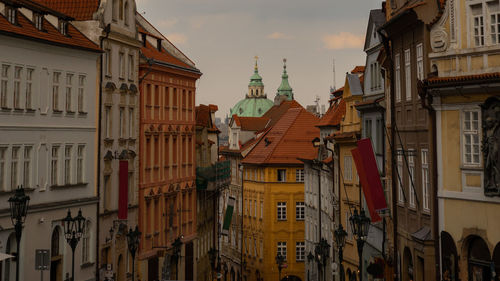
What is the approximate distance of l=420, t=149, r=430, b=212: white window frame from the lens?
104 feet

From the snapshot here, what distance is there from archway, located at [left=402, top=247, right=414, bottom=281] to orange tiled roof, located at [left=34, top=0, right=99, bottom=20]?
21.1m

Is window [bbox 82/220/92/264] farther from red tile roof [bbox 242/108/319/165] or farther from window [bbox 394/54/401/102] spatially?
red tile roof [bbox 242/108/319/165]

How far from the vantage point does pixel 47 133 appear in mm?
39906

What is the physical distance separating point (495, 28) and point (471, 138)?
3.69m

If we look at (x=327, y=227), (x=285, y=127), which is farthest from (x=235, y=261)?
(x=327, y=227)

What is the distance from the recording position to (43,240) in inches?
1545

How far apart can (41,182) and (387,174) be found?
15.7 meters

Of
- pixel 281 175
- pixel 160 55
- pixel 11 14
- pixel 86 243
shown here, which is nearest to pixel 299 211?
pixel 281 175

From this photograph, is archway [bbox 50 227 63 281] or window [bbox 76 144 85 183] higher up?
window [bbox 76 144 85 183]

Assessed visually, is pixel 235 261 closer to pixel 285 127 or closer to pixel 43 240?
pixel 285 127

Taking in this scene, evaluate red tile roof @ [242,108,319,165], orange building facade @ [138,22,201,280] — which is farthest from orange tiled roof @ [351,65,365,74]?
red tile roof @ [242,108,319,165]

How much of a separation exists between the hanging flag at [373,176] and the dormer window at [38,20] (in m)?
15.4

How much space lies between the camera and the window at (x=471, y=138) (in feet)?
94.2

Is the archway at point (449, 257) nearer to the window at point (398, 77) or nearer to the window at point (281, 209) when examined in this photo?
the window at point (398, 77)
